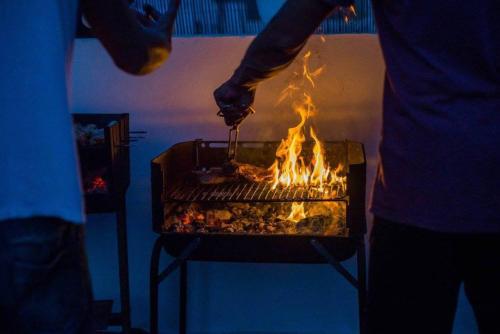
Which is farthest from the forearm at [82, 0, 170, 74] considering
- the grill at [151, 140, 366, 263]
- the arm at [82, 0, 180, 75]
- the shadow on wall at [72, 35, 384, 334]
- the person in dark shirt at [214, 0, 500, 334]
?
the shadow on wall at [72, 35, 384, 334]

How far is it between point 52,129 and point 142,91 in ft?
6.88

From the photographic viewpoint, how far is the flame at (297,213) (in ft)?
9.21

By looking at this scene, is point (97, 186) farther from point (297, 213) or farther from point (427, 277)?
point (427, 277)

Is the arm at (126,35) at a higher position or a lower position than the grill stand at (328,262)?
higher

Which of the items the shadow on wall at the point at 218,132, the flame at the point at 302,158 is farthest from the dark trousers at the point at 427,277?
the shadow on wall at the point at 218,132

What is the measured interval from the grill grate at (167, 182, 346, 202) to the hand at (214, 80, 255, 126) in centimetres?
43

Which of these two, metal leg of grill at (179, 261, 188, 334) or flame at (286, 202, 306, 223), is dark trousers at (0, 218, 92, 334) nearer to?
flame at (286, 202, 306, 223)

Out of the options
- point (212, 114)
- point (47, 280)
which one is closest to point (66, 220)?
point (47, 280)

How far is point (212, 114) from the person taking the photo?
334 centimetres

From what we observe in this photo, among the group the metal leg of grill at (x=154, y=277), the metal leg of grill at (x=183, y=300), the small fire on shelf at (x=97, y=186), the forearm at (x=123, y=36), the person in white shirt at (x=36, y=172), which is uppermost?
the forearm at (x=123, y=36)

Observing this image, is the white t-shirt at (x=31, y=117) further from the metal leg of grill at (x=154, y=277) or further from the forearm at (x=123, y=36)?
the metal leg of grill at (x=154, y=277)

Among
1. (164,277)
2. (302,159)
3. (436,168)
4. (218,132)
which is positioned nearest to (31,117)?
(436,168)

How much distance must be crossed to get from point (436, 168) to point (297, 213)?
4.45 ft

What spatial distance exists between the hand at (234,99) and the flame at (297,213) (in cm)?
65
